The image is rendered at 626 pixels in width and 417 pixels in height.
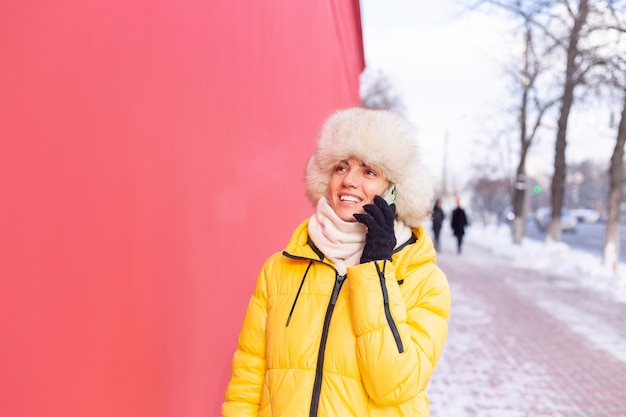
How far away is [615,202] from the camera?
1433cm

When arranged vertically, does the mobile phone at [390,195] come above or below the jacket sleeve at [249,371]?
above

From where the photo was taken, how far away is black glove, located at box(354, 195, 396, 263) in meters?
1.90

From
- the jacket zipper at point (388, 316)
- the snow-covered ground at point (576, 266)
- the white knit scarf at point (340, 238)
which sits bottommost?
the snow-covered ground at point (576, 266)

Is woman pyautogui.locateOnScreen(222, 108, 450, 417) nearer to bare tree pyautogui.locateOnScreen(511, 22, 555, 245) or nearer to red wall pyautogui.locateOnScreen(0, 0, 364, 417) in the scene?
red wall pyautogui.locateOnScreen(0, 0, 364, 417)

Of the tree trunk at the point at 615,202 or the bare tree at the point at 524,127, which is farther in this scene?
the bare tree at the point at 524,127

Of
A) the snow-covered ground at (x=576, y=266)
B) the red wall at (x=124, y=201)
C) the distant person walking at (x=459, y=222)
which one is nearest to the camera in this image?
the red wall at (x=124, y=201)

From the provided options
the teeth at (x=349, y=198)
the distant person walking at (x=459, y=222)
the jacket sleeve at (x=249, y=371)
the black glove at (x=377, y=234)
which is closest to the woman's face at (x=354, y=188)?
the teeth at (x=349, y=198)

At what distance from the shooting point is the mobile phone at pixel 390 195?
2.08 meters

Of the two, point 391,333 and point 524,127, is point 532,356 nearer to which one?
point 391,333

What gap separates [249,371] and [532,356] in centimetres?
536

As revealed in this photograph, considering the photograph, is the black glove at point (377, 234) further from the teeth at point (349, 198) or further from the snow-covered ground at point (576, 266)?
the snow-covered ground at point (576, 266)

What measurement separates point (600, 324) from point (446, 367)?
3.35 m

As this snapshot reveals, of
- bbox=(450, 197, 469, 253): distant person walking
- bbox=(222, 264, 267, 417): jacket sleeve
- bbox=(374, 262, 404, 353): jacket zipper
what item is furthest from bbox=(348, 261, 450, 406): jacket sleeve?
bbox=(450, 197, 469, 253): distant person walking

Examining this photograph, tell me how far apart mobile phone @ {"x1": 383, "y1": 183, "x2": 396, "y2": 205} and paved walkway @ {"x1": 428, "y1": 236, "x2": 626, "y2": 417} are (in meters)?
3.31
